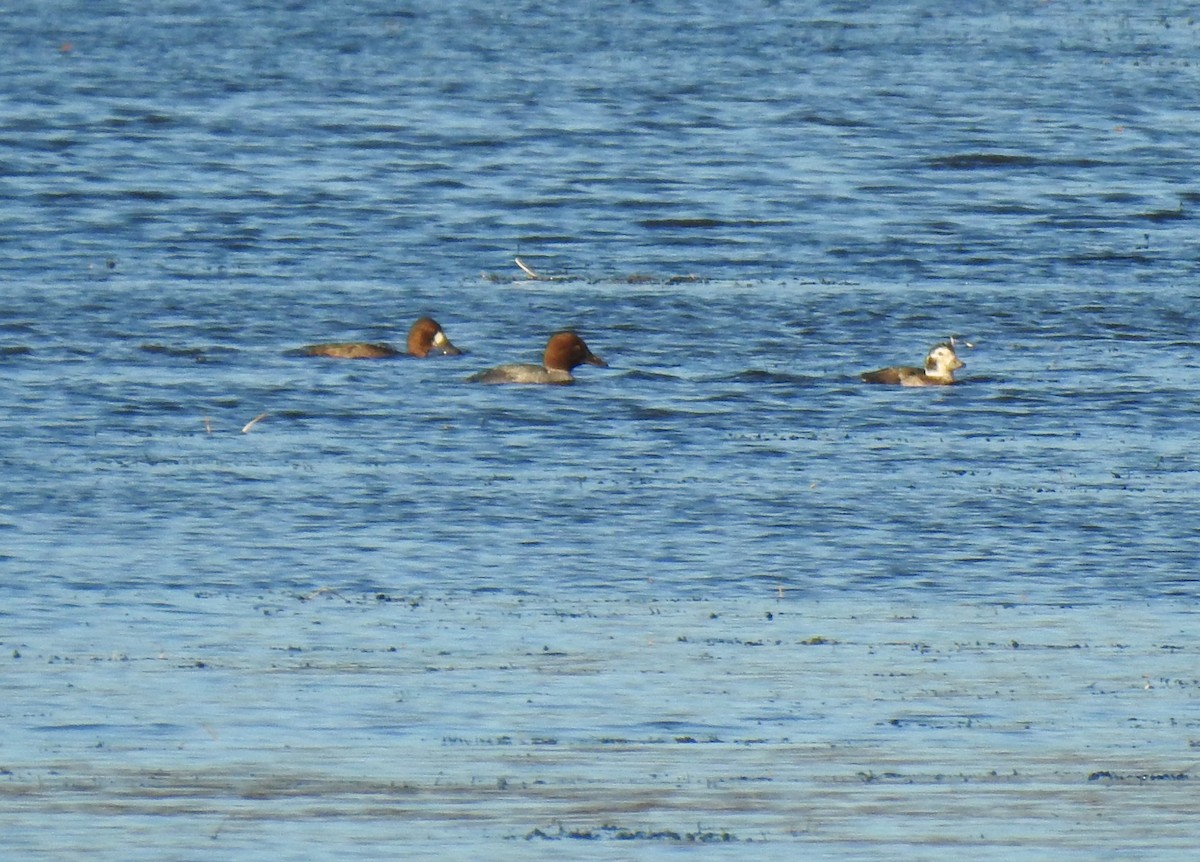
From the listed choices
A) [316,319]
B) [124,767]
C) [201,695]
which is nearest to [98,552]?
[201,695]

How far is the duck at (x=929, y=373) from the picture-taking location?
56.4 feet

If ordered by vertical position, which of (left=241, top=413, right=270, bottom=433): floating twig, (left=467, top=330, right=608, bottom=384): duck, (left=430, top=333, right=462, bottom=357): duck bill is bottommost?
(left=430, top=333, right=462, bottom=357): duck bill

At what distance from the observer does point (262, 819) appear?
8.16 meters

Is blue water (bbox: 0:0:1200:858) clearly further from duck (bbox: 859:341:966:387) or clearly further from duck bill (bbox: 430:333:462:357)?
duck bill (bbox: 430:333:462:357)

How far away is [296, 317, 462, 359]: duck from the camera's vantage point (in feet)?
59.5

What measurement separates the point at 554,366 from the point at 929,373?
7.70 feet

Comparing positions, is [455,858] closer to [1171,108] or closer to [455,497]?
[455,497]

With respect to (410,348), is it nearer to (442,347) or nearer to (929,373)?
(442,347)

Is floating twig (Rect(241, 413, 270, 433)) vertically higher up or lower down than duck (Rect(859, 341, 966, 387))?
higher up

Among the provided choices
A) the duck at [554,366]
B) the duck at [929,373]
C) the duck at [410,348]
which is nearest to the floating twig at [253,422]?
the duck at [554,366]

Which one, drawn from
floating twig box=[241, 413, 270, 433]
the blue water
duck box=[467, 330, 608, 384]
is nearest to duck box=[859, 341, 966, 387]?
the blue water

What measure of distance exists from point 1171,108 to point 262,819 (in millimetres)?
24715

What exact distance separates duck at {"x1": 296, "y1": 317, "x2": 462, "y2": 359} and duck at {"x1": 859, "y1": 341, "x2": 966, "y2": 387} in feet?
9.23

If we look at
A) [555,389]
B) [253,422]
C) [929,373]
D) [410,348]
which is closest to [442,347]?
[410,348]
